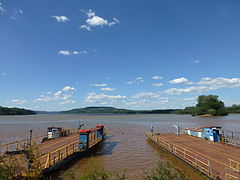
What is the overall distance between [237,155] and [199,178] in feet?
16.4

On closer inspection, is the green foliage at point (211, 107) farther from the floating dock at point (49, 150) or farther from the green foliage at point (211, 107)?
the floating dock at point (49, 150)

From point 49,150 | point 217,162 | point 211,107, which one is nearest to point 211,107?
point 211,107

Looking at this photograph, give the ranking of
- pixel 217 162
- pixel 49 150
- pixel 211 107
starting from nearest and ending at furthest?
1. pixel 217 162
2. pixel 49 150
3. pixel 211 107

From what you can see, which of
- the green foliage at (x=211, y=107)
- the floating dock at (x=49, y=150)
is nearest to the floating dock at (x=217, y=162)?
the floating dock at (x=49, y=150)

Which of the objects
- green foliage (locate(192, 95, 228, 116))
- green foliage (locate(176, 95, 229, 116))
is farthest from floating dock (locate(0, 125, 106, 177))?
green foliage (locate(192, 95, 228, 116))

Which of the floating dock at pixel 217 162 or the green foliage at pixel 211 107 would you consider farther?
the green foliage at pixel 211 107

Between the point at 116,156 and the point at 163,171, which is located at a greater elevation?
the point at 163,171

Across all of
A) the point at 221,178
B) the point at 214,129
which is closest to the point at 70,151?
the point at 221,178

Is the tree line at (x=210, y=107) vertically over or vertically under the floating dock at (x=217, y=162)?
over

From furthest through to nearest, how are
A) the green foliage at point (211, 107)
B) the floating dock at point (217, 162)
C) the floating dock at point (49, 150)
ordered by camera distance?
the green foliage at point (211, 107), the floating dock at point (217, 162), the floating dock at point (49, 150)

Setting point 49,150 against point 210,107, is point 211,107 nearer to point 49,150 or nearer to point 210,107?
point 210,107

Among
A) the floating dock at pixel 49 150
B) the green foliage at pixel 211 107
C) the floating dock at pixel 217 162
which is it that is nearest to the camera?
the floating dock at pixel 49 150

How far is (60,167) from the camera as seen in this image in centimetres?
1329

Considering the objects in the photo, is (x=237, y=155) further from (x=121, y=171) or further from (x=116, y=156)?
(x=116, y=156)
